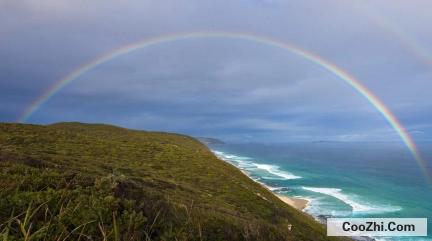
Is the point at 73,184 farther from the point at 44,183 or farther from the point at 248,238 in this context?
the point at 248,238

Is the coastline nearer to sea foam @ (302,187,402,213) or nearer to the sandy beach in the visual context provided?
the sandy beach

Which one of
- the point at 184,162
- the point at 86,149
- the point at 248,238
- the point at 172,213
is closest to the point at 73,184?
the point at 172,213

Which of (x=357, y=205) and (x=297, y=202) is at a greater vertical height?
(x=297, y=202)

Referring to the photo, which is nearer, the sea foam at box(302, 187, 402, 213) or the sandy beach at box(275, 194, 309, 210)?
the sandy beach at box(275, 194, 309, 210)

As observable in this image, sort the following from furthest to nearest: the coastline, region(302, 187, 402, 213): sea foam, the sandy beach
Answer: region(302, 187, 402, 213): sea foam
the sandy beach
the coastline

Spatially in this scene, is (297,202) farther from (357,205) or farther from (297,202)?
(357,205)

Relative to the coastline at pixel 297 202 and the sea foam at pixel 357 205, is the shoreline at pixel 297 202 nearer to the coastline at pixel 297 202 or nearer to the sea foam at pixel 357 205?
the coastline at pixel 297 202

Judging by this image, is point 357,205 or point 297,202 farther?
point 357,205

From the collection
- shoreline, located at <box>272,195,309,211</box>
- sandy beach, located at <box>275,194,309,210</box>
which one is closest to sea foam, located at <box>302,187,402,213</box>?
shoreline, located at <box>272,195,309,211</box>

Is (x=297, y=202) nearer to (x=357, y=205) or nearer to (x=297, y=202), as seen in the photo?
(x=297, y=202)

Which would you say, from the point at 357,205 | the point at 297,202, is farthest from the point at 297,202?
the point at 357,205

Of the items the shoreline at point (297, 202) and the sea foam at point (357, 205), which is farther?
the sea foam at point (357, 205)

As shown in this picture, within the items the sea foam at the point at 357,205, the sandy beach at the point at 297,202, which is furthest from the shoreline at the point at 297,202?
the sea foam at the point at 357,205
